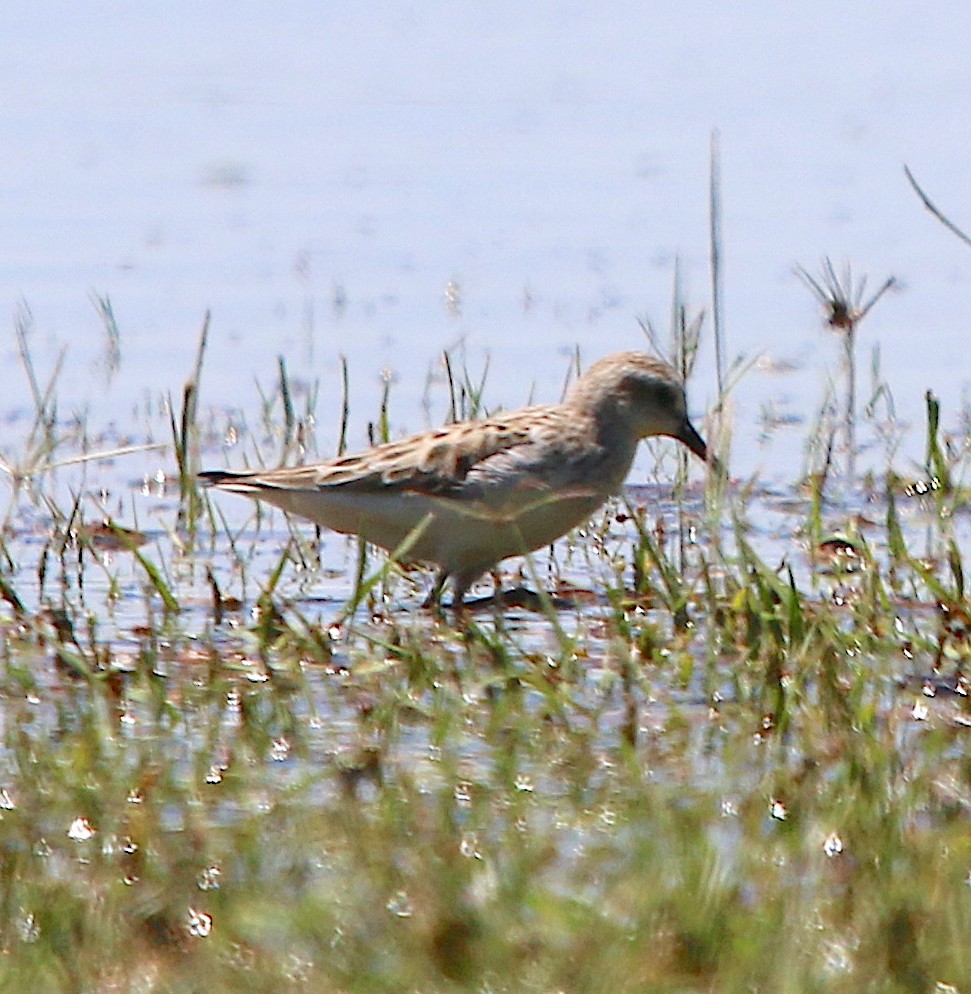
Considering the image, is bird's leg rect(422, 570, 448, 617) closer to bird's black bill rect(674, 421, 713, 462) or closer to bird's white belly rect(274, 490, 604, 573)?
bird's white belly rect(274, 490, 604, 573)

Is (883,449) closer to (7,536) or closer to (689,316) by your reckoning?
(689,316)

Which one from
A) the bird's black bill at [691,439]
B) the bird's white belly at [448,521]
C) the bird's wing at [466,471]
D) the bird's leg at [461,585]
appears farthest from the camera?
the bird's black bill at [691,439]

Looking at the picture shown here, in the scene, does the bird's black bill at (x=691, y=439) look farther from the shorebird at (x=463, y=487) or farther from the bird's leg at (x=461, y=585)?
the bird's leg at (x=461, y=585)

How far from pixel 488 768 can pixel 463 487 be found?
2264mm

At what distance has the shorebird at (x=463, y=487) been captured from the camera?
8.23m

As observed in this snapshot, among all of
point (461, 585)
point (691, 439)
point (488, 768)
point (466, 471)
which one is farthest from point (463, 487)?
point (488, 768)

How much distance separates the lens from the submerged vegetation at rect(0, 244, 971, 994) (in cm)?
464

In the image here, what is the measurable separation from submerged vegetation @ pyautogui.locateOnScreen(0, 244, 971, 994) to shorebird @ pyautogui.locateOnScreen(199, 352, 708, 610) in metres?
0.21

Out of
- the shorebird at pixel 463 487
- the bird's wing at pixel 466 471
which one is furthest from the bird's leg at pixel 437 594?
the bird's wing at pixel 466 471

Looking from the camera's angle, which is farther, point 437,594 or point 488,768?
point 437,594

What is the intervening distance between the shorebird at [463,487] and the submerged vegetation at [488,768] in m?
0.21

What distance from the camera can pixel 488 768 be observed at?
613 cm

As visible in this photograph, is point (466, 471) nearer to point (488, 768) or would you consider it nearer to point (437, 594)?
point (437, 594)

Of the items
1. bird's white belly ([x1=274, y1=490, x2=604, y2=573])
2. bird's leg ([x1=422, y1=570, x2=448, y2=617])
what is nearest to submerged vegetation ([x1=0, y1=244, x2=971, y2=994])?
bird's leg ([x1=422, y1=570, x2=448, y2=617])
